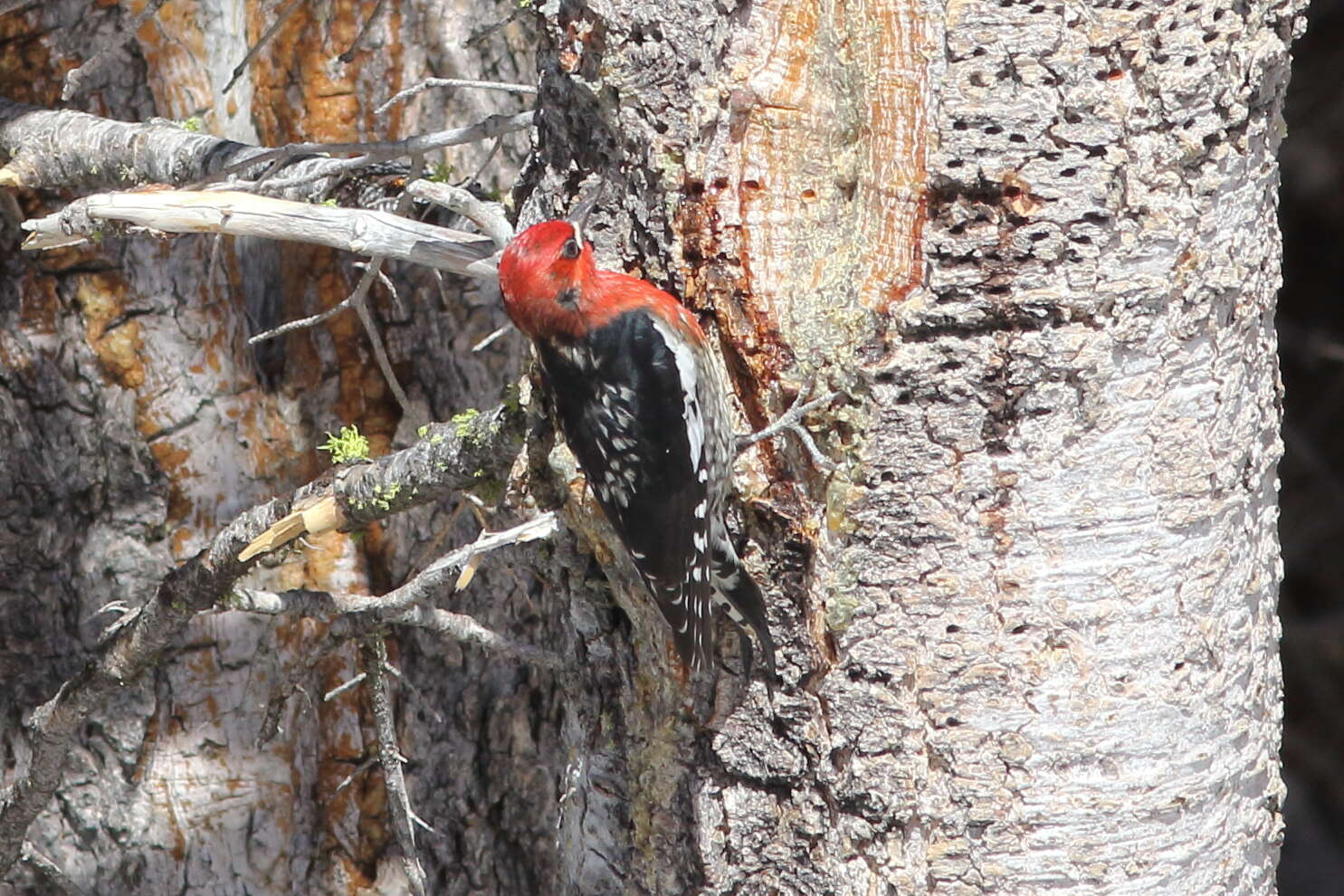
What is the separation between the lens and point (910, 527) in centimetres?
185

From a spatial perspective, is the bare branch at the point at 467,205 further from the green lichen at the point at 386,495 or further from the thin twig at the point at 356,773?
the thin twig at the point at 356,773

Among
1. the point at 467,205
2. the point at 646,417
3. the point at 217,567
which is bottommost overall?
the point at 217,567

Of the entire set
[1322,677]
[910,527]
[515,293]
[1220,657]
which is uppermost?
[515,293]

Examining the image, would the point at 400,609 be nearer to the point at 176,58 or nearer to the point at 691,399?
the point at 691,399

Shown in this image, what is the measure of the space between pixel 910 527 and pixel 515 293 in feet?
2.87

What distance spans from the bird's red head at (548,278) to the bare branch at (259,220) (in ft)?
0.53

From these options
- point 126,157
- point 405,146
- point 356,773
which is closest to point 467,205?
point 405,146

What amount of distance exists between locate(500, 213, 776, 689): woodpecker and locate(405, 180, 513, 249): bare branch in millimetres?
144

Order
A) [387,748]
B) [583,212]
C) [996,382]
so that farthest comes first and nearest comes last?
[387,748]
[583,212]
[996,382]

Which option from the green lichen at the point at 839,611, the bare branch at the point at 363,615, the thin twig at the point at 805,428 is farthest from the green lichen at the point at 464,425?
the green lichen at the point at 839,611

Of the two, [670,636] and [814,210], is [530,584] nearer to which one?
[670,636]

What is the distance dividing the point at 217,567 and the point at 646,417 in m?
0.88

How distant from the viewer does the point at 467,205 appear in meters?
2.39

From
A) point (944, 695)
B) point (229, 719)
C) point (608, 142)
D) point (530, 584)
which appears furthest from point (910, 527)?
point (229, 719)
